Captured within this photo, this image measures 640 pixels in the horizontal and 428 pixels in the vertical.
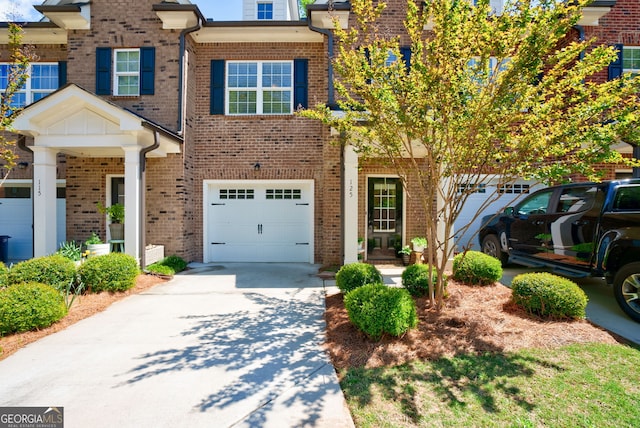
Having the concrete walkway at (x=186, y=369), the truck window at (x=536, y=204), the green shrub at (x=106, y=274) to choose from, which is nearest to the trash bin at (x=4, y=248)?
the green shrub at (x=106, y=274)

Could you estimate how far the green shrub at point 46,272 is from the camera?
5.75 metres

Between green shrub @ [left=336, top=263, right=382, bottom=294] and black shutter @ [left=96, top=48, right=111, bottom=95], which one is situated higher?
black shutter @ [left=96, top=48, right=111, bottom=95]

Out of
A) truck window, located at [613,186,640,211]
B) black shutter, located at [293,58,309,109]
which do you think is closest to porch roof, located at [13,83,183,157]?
black shutter, located at [293,58,309,109]

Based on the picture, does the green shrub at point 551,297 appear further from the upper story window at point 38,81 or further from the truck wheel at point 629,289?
the upper story window at point 38,81

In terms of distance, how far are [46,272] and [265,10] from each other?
34.4ft

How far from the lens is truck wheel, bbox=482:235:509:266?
7668mm

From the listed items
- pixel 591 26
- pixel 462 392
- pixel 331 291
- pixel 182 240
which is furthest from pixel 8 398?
pixel 591 26

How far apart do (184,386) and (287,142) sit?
24.1 feet

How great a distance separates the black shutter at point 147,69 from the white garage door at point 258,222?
295cm

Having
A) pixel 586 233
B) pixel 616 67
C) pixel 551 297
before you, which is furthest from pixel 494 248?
pixel 616 67

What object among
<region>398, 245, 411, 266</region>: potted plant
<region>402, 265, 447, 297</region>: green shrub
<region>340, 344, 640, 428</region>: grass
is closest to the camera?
<region>340, 344, 640, 428</region>: grass

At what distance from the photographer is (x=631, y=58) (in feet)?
30.4

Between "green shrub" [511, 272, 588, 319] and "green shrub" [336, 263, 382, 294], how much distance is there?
6.96 feet

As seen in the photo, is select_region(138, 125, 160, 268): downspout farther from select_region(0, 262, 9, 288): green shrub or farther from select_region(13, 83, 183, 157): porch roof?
select_region(0, 262, 9, 288): green shrub
